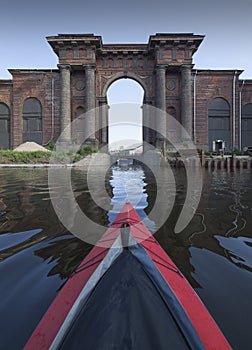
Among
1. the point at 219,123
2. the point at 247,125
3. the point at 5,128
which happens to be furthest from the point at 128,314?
the point at 247,125

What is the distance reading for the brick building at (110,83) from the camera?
2753 cm

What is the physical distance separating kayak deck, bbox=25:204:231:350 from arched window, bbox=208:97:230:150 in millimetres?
30511

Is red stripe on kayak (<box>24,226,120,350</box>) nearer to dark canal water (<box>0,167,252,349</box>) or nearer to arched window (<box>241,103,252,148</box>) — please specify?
dark canal water (<box>0,167,252,349</box>)

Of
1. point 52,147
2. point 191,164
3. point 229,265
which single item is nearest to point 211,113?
point 191,164

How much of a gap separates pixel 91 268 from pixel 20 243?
1808 mm

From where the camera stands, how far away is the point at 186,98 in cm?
2791

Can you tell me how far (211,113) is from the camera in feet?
98.2

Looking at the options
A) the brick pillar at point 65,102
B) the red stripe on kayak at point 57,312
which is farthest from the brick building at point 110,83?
the red stripe on kayak at point 57,312

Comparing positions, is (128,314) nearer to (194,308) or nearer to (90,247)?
(194,308)

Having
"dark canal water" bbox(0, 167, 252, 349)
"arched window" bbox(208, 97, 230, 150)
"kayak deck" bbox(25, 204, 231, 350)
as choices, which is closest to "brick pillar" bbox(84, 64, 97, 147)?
"arched window" bbox(208, 97, 230, 150)

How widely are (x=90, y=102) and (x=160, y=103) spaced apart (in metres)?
8.26

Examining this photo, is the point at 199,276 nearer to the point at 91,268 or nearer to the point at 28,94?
the point at 91,268

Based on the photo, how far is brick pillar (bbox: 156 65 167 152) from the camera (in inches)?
1085

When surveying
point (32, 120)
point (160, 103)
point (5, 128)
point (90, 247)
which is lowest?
point (90, 247)
